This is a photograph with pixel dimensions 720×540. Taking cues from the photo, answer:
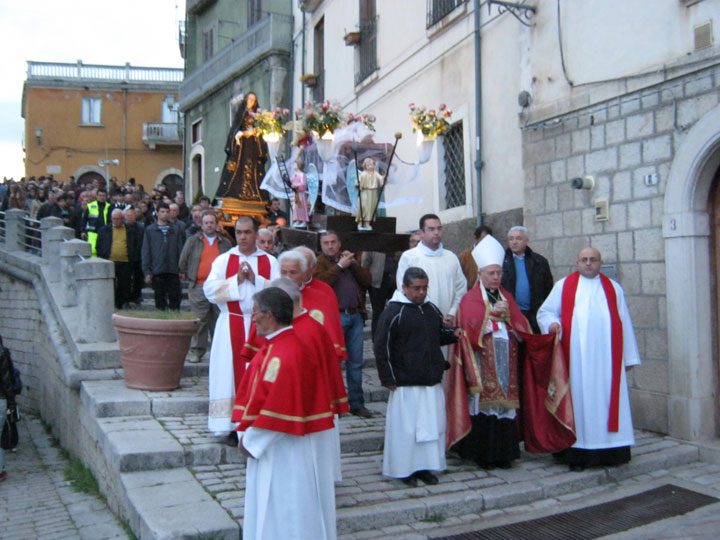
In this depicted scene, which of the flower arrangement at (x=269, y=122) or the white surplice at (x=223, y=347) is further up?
the flower arrangement at (x=269, y=122)

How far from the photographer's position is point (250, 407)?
4023mm

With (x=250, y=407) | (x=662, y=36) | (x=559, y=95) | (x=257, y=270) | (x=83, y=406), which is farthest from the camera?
(x=559, y=95)

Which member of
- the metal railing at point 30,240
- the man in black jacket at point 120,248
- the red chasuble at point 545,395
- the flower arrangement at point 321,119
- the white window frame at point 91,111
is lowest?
the red chasuble at point 545,395

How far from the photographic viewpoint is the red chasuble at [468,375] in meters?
5.85

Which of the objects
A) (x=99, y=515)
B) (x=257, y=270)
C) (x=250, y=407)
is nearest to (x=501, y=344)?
(x=257, y=270)

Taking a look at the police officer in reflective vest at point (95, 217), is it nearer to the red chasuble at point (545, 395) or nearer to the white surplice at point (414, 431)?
the white surplice at point (414, 431)

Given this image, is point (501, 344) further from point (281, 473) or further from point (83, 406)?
point (83, 406)

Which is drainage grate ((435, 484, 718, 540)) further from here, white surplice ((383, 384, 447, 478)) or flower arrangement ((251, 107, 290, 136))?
flower arrangement ((251, 107, 290, 136))

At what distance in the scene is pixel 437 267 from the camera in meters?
6.72

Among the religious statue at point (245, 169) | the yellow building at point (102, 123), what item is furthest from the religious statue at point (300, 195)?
the yellow building at point (102, 123)

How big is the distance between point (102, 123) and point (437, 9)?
83.6 feet

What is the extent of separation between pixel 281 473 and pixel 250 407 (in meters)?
0.42

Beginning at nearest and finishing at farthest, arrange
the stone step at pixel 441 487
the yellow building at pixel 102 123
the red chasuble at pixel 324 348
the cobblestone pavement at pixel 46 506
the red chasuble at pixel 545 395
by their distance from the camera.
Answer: the red chasuble at pixel 324 348 → the stone step at pixel 441 487 → the cobblestone pavement at pixel 46 506 → the red chasuble at pixel 545 395 → the yellow building at pixel 102 123

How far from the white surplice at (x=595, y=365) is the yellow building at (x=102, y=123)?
94.7 feet
